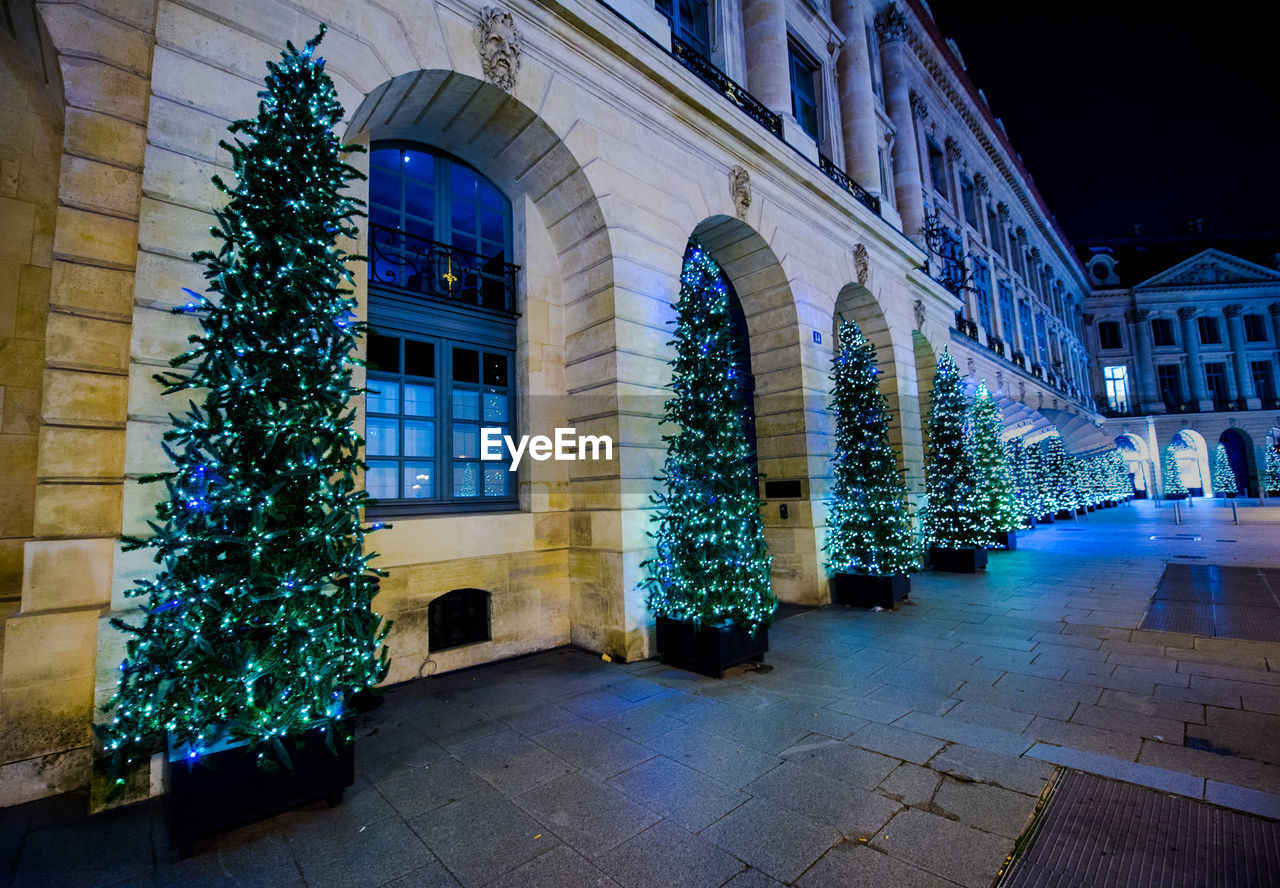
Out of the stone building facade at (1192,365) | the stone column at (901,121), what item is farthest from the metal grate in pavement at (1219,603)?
the stone building facade at (1192,365)

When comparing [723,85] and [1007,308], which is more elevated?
[1007,308]

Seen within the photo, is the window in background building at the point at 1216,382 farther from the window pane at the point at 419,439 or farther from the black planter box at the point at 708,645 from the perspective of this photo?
the window pane at the point at 419,439

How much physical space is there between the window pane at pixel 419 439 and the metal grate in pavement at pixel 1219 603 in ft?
30.8

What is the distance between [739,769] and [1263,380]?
67.8 m

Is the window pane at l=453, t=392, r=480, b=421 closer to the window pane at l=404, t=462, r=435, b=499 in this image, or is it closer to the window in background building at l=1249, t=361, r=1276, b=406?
the window pane at l=404, t=462, r=435, b=499

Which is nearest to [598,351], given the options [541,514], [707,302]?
[707,302]

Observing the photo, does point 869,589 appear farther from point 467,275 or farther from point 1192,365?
point 1192,365

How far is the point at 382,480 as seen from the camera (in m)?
6.36

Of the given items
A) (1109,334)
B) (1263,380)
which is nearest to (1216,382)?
(1263,380)

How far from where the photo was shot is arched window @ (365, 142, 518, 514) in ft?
21.3

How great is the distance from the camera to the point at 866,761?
388cm

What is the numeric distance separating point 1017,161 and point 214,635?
39.7 meters

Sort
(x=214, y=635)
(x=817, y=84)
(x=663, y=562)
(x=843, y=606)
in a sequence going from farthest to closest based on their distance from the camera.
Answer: (x=817, y=84), (x=843, y=606), (x=663, y=562), (x=214, y=635)

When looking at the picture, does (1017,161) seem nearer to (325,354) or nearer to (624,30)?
(624,30)
